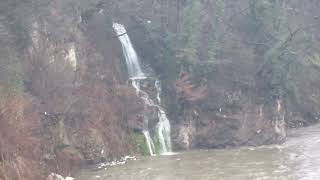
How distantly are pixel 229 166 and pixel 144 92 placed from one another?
926 cm

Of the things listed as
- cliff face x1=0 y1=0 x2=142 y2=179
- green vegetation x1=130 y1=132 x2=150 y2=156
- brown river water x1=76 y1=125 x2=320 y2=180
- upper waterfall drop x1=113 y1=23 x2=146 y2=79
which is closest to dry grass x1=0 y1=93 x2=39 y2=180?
cliff face x1=0 y1=0 x2=142 y2=179

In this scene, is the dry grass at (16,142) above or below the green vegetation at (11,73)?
below

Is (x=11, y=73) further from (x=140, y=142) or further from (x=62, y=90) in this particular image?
(x=140, y=142)

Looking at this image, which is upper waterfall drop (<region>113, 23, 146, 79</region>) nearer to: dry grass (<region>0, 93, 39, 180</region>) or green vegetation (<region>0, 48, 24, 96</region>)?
green vegetation (<region>0, 48, 24, 96</region>)

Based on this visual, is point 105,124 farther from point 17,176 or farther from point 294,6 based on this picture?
point 294,6

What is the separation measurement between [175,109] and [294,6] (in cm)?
2411

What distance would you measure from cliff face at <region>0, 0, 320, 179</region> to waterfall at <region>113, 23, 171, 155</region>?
1.56 ft

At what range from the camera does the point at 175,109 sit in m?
40.7

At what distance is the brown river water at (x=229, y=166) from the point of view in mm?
30550

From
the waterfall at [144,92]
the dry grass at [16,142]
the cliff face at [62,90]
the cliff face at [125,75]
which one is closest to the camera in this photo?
the dry grass at [16,142]

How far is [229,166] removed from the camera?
33.1 meters

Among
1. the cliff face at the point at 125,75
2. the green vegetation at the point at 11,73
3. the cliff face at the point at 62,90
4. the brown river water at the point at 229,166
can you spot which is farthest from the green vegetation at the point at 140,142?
the green vegetation at the point at 11,73

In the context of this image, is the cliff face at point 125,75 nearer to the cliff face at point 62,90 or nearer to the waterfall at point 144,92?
the cliff face at point 62,90

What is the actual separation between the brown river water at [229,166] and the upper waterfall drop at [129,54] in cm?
656
